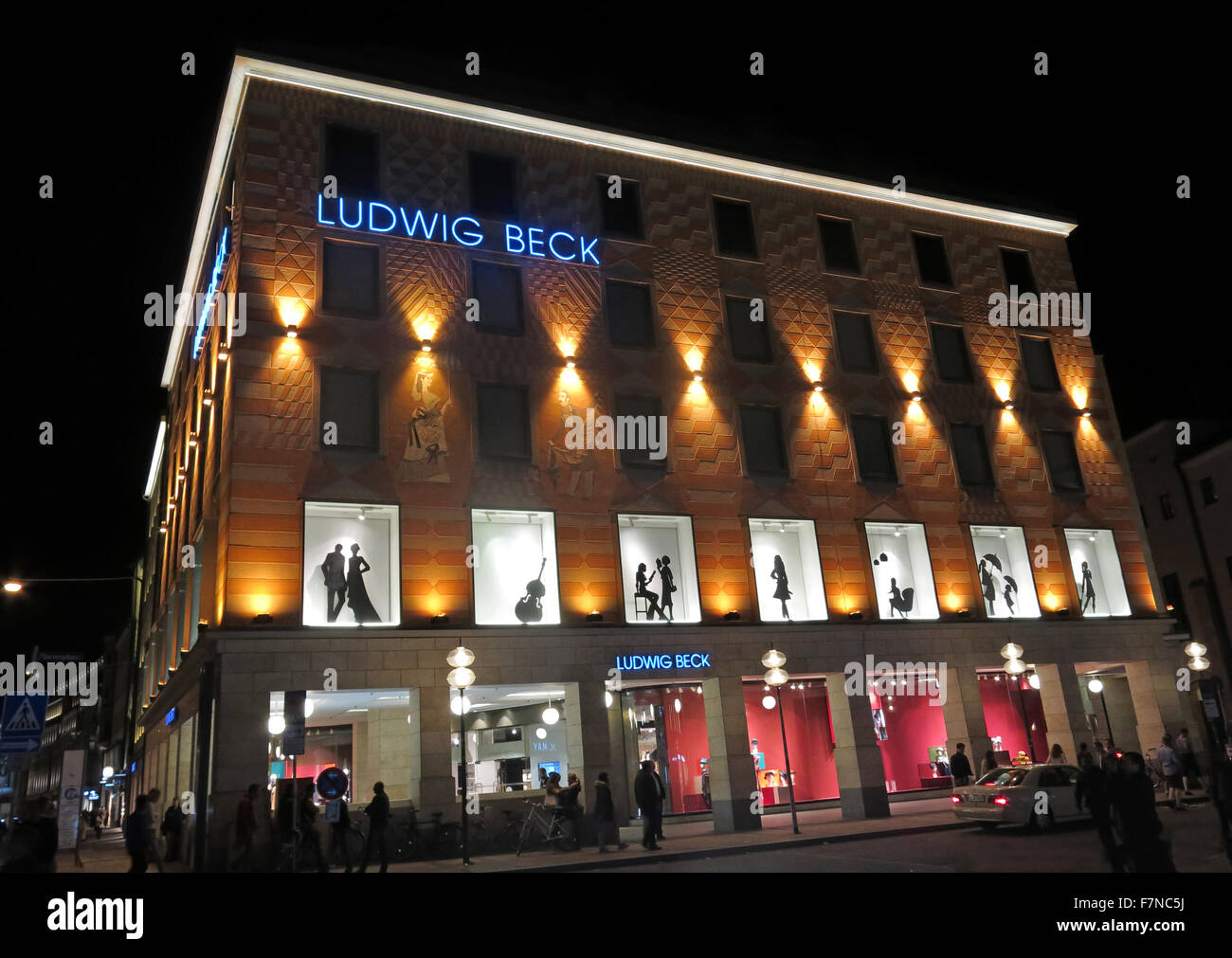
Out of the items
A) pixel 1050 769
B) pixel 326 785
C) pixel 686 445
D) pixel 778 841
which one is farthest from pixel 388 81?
pixel 1050 769

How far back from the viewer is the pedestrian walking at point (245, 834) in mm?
20281

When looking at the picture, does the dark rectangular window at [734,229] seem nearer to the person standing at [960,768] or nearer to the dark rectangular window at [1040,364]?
the dark rectangular window at [1040,364]

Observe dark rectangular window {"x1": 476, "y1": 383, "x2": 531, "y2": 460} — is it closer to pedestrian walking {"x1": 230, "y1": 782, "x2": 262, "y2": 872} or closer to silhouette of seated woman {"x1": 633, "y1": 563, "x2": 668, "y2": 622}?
silhouette of seated woman {"x1": 633, "y1": 563, "x2": 668, "y2": 622}

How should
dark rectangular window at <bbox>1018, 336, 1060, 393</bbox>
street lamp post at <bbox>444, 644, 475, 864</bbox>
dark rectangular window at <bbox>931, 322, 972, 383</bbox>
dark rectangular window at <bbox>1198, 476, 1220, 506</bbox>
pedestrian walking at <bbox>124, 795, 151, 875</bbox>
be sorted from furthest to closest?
dark rectangular window at <bbox>1198, 476, 1220, 506</bbox> → dark rectangular window at <bbox>1018, 336, 1060, 393</bbox> → dark rectangular window at <bbox>931, 322, 972, 383</bbox> → street lamp post at <bbox>444, 644, 475, 864</bbox> → pedestrian walking at <bbox>124, 795, 151, 875</bbox>

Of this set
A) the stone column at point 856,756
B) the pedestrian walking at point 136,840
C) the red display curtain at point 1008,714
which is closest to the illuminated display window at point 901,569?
the stone column at point 856,756

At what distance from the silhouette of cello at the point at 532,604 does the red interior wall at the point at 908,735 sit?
45.8 feet

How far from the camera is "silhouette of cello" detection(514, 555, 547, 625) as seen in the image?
26.0 meters

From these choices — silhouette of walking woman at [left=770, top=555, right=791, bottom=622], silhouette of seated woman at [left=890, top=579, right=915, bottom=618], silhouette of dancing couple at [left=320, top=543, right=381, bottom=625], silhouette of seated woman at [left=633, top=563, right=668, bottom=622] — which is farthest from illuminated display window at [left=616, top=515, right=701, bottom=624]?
silhouette of dancing couple at [left=320, top=543, right=381, bottom=625]

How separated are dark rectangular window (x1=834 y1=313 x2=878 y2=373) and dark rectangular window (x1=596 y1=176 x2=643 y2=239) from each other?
8010 mm

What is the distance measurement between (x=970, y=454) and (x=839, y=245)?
29.6ft

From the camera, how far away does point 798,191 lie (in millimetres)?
34469

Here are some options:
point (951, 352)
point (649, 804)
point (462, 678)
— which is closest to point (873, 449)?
point (951, 352)
